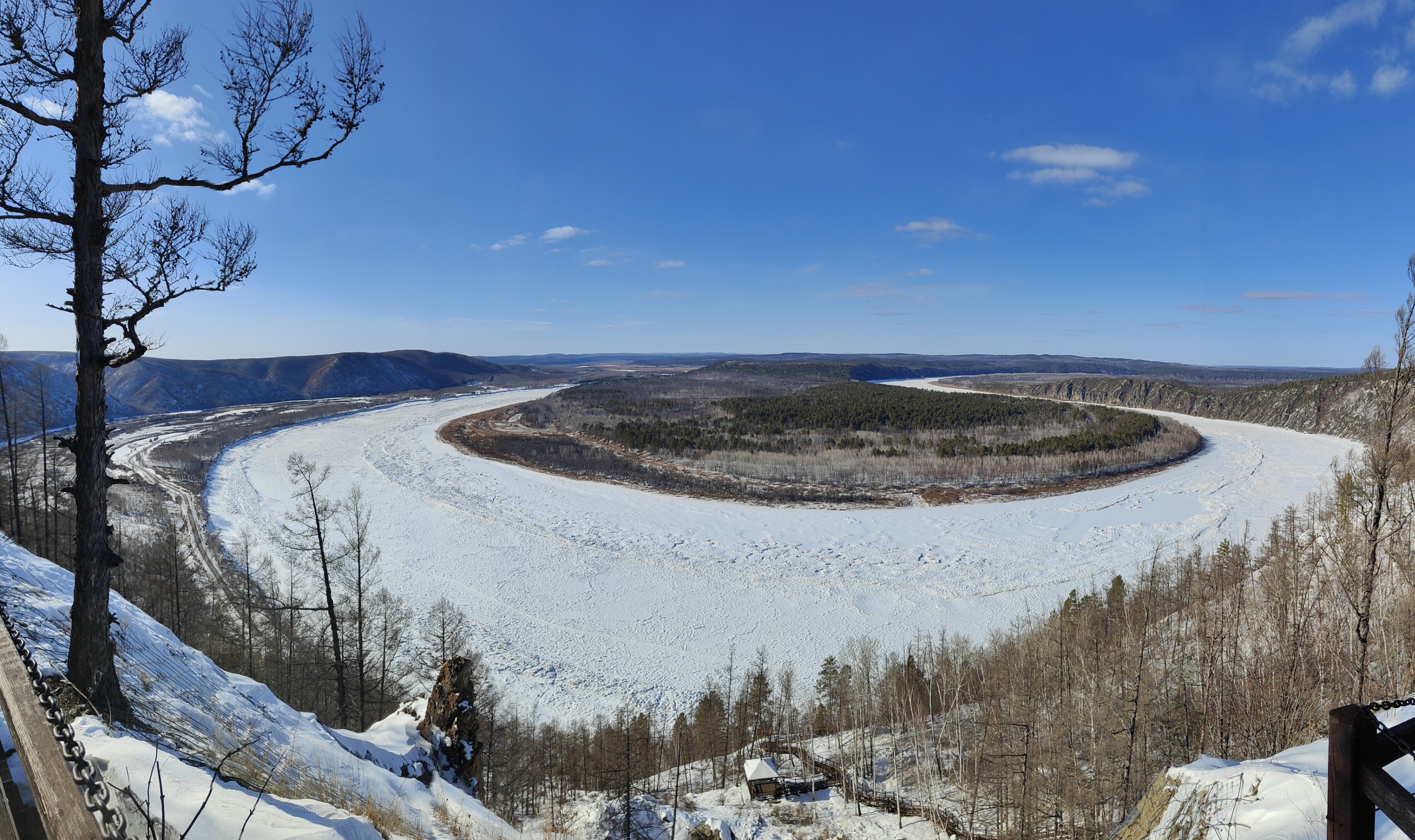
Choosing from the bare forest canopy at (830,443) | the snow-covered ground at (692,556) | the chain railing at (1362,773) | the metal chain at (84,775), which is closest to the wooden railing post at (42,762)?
the metal chain at (84,775)

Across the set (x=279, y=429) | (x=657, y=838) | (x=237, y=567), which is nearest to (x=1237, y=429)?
(x=657, y=838)

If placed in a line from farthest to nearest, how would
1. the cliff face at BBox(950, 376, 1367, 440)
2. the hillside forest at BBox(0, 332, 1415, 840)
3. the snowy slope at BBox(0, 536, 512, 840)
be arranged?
the cliff face at BBox(950, 376, 1367, 440) < the hillside forest at BBox(0, 332, 1415, 840) < the snowy slope at BBox(0, 536, 512, 840)

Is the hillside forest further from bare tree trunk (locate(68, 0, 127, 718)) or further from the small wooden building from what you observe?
bare tree trunk (locate(68, 0, 127, 718))

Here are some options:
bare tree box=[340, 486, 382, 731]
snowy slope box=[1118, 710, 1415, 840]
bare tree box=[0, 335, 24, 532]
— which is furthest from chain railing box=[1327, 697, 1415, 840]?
bare tree box=[0, 335, 24, 532]

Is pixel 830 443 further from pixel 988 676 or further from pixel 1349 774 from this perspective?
pixel 1349 774

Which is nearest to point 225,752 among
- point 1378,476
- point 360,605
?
point 360,605

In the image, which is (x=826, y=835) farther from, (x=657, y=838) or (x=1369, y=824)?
(x=1369, y=824)
